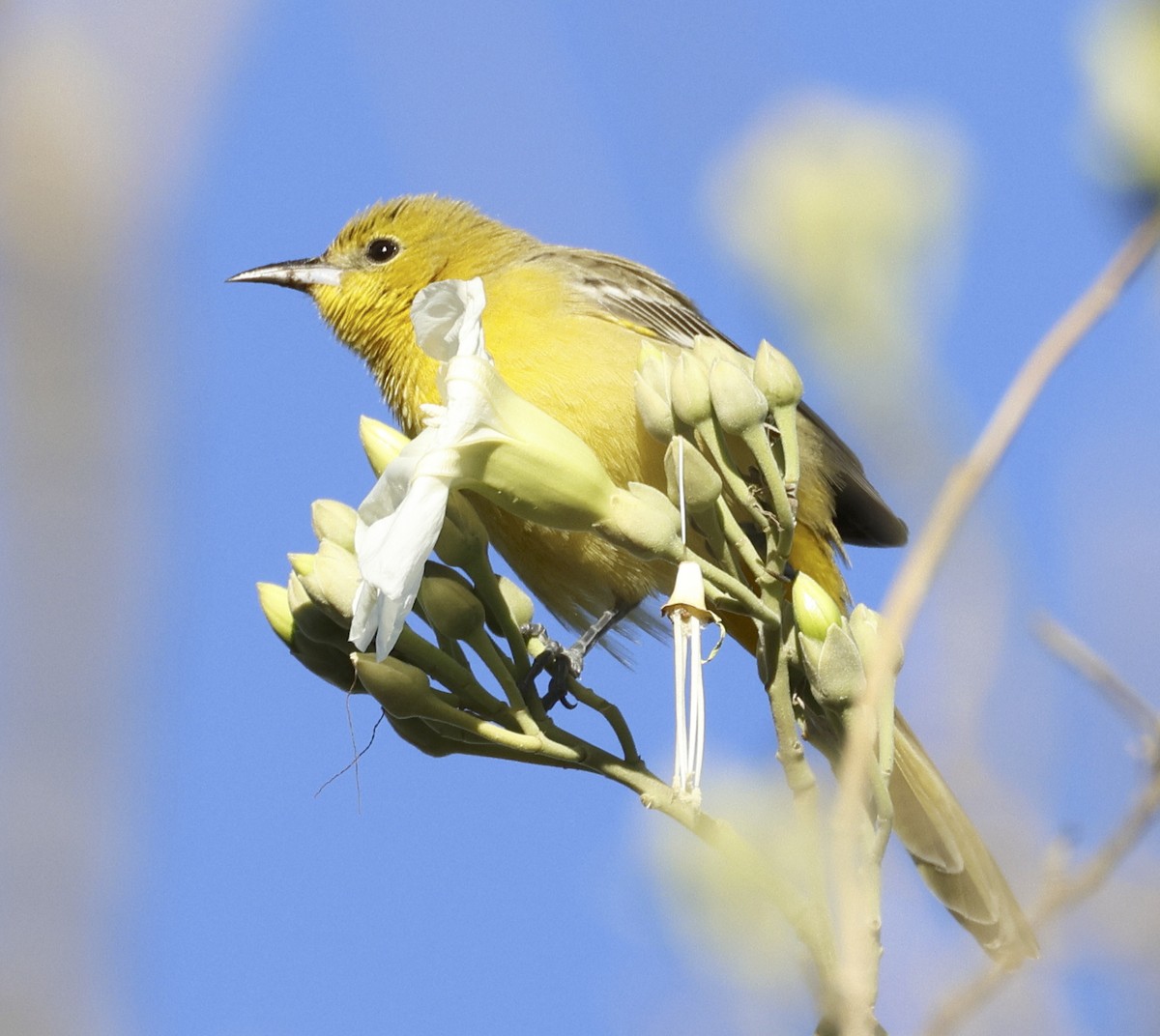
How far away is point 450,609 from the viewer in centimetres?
289

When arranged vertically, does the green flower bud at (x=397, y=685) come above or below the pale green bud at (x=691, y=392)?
below

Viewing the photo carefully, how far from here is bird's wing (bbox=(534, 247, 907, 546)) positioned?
5.27 metres

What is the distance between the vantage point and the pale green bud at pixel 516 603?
3133mm

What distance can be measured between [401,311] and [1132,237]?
3646mm

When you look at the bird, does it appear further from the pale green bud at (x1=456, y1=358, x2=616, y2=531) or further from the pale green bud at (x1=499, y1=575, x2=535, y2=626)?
the pale green bud at (x1=456, y1=358, x2=616, y2=531)

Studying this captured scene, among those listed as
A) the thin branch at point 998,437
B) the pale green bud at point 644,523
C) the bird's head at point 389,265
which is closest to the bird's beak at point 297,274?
the bird's head at point 389,265

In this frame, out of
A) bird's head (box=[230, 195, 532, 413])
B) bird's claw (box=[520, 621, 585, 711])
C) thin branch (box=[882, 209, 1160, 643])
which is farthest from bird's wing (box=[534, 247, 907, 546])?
thin branch (box=[882, 209, 1160, 643])

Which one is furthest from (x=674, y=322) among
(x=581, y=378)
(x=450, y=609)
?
(x=450, y=609)

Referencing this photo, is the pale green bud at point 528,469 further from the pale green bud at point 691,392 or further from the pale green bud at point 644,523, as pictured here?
the pale green bud at point 691,392

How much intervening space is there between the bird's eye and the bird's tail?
2503 mm

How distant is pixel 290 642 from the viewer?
3068 mm

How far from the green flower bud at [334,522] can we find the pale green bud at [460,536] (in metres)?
0.17

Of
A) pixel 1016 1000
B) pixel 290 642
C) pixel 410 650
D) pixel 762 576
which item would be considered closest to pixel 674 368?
pixel 762 576

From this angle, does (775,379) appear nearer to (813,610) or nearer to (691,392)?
(691,392)
